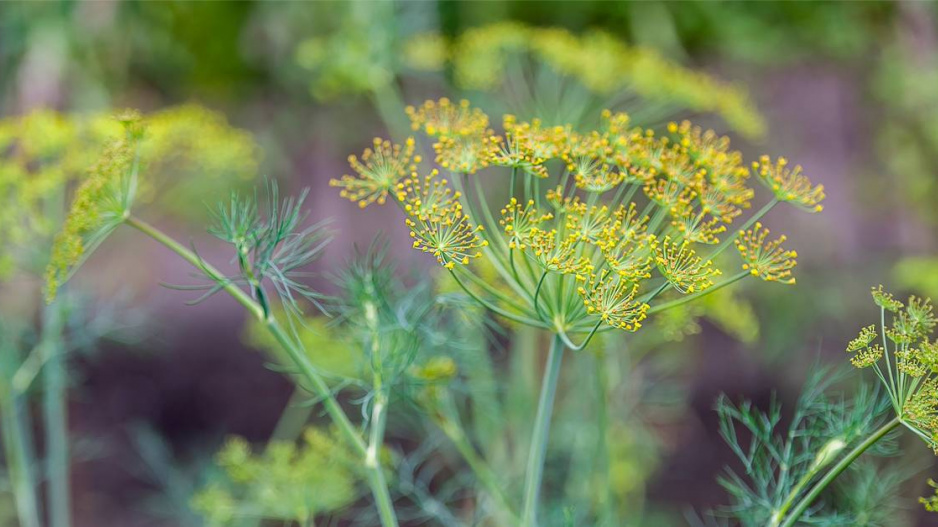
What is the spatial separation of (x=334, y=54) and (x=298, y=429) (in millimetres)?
1034

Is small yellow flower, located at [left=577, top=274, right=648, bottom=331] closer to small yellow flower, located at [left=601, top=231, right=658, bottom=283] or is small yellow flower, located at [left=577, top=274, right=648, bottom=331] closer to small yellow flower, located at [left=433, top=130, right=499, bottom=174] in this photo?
small yellow flower, located at [left=601, top=231, right=658, bottom=283]

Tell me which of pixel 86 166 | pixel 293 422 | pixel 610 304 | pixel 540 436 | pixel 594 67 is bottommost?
pixel 293 422

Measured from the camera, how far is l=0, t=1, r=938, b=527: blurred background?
2.35 metres

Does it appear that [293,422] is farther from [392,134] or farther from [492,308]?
[492,308]

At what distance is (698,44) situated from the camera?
2729 millimetres

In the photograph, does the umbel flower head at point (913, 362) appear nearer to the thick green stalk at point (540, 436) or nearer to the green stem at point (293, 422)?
the thick green stalk at point (540, 436)

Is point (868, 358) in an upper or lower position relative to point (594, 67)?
lower

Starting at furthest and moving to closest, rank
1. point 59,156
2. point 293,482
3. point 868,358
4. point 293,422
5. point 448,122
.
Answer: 1. point 293,422
2. point 59,156
3. point 293,482
4. point 448,122
5. point 868,358

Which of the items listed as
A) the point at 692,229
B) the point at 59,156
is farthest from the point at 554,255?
the point at 59,156

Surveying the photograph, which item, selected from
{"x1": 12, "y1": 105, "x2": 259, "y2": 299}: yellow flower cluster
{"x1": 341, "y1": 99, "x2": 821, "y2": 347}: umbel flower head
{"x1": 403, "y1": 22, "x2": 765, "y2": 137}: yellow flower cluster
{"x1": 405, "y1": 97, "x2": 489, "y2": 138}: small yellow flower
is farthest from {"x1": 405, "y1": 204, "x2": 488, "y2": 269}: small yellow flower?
{"x1": 403, "y1": 22, "x2": 765, "y2": 137}: yellow flower cluster

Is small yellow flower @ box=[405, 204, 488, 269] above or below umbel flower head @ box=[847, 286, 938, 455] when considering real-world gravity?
above

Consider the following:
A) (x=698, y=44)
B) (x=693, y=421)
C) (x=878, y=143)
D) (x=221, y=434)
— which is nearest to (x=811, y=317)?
(x=693, y=421)

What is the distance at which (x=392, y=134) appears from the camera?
2.38 meters

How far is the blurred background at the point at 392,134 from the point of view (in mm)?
2346
